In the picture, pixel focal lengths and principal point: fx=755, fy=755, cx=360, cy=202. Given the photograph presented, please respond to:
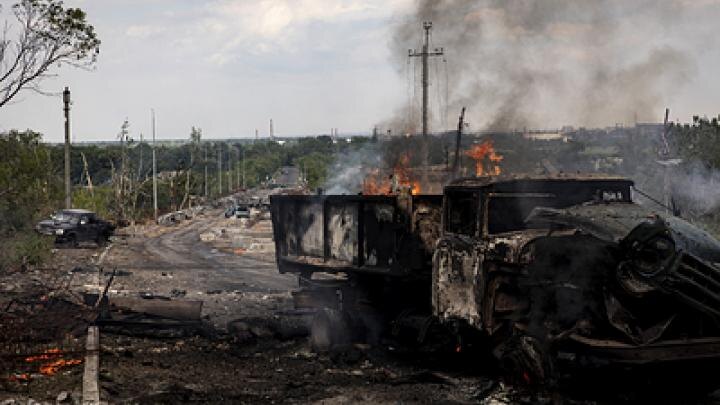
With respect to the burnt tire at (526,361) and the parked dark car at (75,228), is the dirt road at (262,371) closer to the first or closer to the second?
the burnt tire at (526,361)

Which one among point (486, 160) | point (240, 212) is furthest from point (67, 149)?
point (486, 160)

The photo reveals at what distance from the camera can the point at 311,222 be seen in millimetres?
12438

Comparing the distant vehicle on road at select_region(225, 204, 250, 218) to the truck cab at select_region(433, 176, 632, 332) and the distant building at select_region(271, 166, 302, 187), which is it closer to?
the truck cab at select_region(433, 176, 632, 332)

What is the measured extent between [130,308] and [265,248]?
16.7 meters

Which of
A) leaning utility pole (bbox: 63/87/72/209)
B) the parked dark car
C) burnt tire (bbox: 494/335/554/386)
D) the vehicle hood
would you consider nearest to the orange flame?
burnt tire (bbox: 494/335/554/386)

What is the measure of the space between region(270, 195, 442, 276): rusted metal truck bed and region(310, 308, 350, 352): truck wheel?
2.51 ft

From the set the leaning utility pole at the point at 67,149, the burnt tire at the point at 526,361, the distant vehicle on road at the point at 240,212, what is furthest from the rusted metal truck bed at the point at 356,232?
the distant vehicle on road at the point at 240,212

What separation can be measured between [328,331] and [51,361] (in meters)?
3.73

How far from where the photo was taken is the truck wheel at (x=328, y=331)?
10.9 meters

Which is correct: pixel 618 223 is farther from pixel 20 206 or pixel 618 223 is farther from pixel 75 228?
pixel 20 206

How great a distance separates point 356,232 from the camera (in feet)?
37.0

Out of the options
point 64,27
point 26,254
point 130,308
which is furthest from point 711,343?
point 26,254

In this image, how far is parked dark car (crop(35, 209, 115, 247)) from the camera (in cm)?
2883

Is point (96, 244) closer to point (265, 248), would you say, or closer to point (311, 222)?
point (265, 248)
